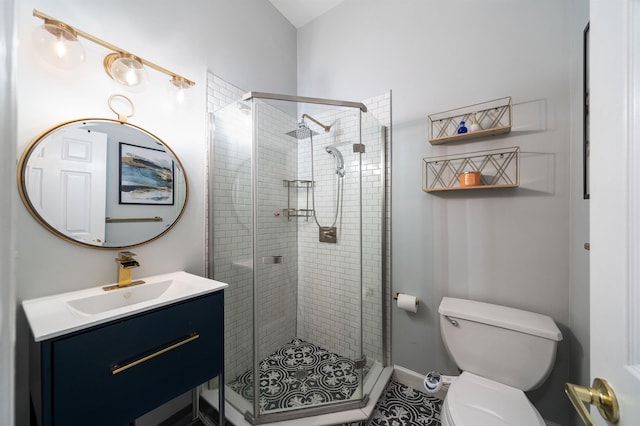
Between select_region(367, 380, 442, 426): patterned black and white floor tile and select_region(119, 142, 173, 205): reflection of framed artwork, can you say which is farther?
select_region(367, 380, 442, 426): patterned black and white floor tile

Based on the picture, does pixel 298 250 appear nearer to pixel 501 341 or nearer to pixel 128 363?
pixel 128 363

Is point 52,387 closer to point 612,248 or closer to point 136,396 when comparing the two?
point 136,396

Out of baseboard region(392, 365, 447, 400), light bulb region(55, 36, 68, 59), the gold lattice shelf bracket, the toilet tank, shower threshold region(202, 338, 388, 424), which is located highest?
light bulb region(55, 36, 68, 59)

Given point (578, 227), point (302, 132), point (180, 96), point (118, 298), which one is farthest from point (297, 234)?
point (578, 227)

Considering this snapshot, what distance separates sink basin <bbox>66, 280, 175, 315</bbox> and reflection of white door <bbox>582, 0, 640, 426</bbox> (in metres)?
1.61

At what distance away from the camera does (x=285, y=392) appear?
5.25 ft

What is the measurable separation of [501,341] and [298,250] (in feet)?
4.36

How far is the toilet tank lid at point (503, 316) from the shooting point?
125cm

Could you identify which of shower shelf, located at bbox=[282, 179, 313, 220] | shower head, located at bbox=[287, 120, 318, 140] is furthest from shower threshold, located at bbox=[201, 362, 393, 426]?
shower head, located at bbox=[287, 120, 318, 140]

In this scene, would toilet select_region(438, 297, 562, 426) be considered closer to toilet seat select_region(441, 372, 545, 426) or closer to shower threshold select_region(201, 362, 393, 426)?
toilet seat select_region(441, 372, 545, 426)

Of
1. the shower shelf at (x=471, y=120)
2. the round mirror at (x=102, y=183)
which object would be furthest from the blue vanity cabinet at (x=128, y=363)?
the shower shelf at (x=471, y=120)

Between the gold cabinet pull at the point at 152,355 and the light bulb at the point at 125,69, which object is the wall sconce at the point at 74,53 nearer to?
the light bulb at the point at 125,69

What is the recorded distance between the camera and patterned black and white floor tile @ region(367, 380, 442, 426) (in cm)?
155

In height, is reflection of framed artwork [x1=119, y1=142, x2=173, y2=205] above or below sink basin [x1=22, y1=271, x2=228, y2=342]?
above
